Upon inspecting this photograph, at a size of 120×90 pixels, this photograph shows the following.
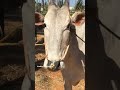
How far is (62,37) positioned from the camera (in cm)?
208

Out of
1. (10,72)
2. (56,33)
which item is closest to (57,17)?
(56,33)

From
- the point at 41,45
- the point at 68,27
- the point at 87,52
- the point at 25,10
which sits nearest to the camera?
the point at 25,10

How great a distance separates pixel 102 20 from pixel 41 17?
99cm

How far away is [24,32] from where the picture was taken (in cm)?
125

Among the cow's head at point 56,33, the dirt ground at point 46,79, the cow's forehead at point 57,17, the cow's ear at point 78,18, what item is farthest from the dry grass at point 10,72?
the dirt ground at point 46,79

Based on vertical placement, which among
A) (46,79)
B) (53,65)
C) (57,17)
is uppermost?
(57,17)

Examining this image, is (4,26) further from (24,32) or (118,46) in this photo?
(118,46)

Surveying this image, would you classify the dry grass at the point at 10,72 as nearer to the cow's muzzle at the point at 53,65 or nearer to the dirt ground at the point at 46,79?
the cow's muzzle at the point at 53,65

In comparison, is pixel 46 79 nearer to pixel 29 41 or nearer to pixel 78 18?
pixel 78 18

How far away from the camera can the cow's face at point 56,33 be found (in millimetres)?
1978

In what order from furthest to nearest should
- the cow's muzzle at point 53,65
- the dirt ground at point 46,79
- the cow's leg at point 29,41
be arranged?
the dirt ground at point 46,79
the cow's muzzle at point 53,65
the cow's leg at point 29,41

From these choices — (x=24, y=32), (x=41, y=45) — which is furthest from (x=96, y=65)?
(x=41, y=45)

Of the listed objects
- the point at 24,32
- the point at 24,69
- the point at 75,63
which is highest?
the point at 24,32

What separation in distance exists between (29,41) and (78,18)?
3.31ft
